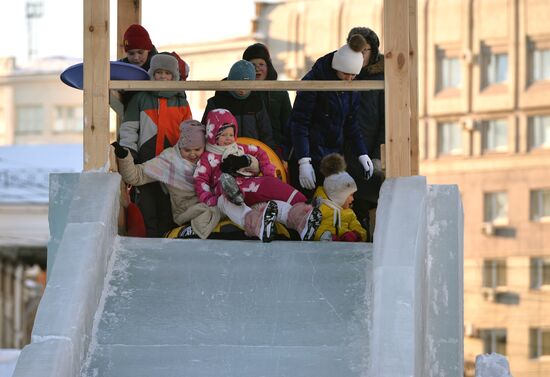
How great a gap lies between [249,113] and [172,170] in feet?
3.26

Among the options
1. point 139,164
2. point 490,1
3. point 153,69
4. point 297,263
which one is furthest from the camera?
point 490,1

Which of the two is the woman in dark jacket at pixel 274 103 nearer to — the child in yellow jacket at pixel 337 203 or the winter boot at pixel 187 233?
the child in yellow jacket at pixel 337 203

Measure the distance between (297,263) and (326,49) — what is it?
163 ft

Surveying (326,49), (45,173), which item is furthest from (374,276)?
(326,49)

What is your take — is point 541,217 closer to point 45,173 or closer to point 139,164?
point 45,173

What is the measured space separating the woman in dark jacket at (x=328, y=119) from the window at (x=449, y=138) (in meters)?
45.0

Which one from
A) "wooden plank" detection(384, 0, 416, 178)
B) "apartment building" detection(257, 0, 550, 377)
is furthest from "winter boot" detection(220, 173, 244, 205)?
"apartment building" detection(257, 0, 550, 377)

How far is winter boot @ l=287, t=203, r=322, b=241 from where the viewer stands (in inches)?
364

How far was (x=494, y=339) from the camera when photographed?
51.4m

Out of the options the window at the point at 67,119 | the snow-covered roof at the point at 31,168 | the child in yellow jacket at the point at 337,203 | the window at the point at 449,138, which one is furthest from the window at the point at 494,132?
the child in yellow jacket at the point at 337,203

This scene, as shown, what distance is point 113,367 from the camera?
7738 mm

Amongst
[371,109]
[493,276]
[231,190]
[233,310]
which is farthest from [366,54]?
[493,276]

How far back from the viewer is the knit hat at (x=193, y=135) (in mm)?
9648

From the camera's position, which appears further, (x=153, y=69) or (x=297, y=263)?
(x=153, y=69)
